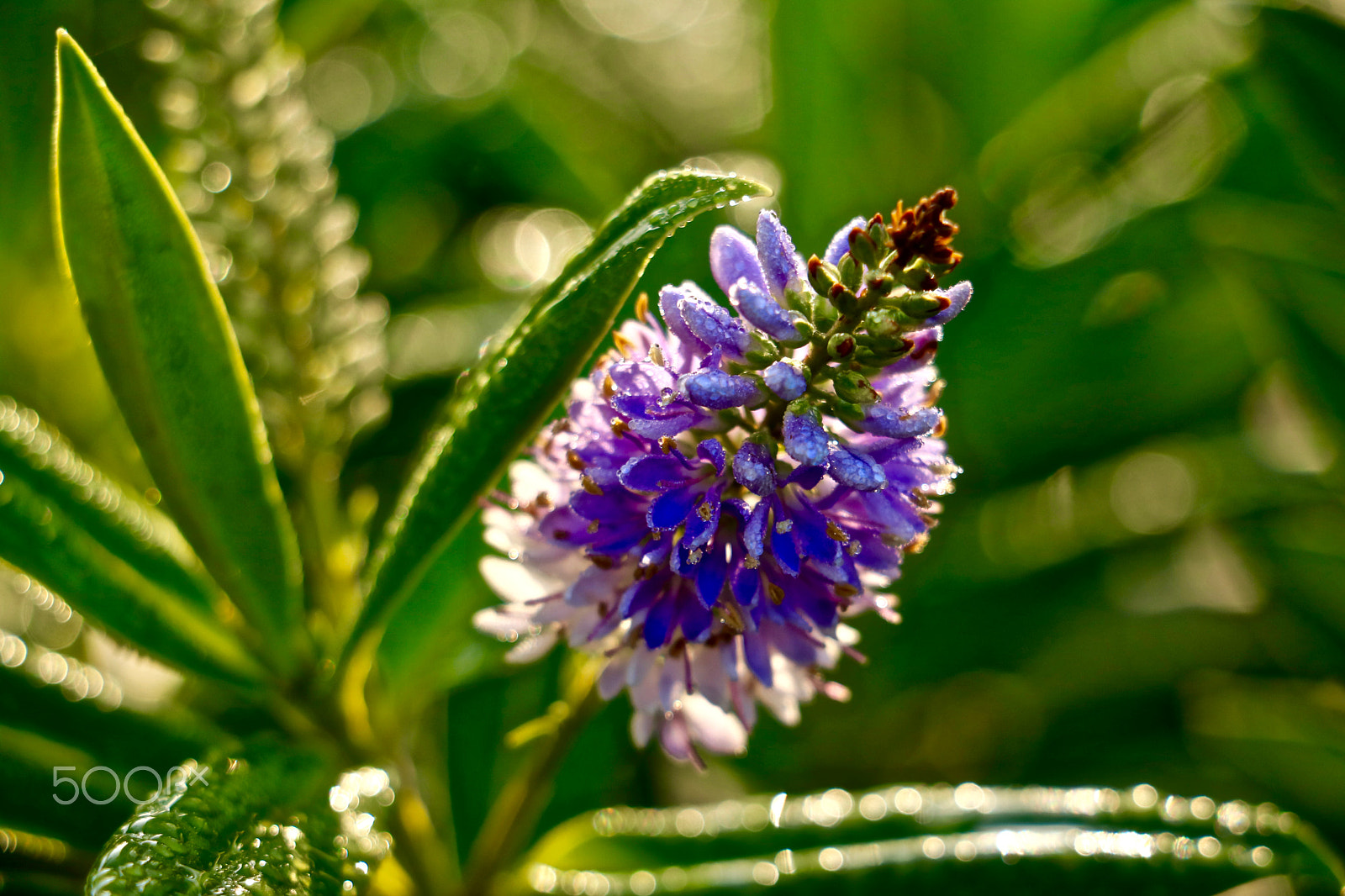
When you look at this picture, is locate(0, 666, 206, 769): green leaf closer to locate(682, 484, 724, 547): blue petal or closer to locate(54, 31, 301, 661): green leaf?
locate(54, 31, 301, 661): green leaf

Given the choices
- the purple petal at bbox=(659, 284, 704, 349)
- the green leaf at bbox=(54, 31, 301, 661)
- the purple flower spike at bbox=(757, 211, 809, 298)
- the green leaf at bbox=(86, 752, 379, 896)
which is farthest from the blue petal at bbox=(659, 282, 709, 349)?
the green leaf at bbox=(86, 752, 379, 896)

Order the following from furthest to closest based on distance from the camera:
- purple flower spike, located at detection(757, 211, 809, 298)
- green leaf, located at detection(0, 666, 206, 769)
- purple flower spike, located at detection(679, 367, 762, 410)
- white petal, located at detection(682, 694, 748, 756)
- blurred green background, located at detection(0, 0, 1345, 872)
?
1. blurred green background, located at detection(0, 0, 1345, 872)
2. green leaf, located at detection(0, 666, 206, 769)
3. white petal, located at detection(682, 694, 748, 756)
4. purple flower spike, located at detection(757, 211, 809, 298)
5. purple flower spike, located at detection(679, 367, 762, 410)

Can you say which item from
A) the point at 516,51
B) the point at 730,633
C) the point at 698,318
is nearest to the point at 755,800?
the point at 730,633

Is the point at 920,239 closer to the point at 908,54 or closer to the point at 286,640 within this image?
the point at 286,640

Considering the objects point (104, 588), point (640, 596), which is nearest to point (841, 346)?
point (640, 596)

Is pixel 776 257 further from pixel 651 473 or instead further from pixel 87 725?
pixel 87 725

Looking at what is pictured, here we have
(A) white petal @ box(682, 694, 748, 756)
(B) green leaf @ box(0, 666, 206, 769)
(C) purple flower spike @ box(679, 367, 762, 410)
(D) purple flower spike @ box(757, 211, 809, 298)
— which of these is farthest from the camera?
(B) green leaf @ box(0, 666, 206, 769)
